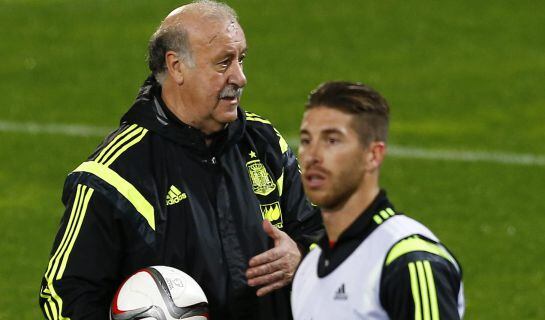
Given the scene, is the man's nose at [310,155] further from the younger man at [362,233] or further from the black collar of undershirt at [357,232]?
the black collar of undershirt at [357,232]

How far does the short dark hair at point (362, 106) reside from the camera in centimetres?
505

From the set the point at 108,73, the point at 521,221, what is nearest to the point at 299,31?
the point at 108,73

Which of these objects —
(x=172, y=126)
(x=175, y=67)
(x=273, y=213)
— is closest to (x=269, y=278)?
(x=273, y=213)

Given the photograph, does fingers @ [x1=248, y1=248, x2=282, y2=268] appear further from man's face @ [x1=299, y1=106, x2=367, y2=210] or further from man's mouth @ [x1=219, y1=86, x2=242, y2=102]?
man's face @ [x1=299, y1=106, x2=367, y2=210]

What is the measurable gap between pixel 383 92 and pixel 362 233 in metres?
11.2

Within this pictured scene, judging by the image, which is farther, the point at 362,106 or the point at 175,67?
the point at 175,67

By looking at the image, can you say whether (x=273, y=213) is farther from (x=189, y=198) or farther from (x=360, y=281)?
(x=360, y=281)

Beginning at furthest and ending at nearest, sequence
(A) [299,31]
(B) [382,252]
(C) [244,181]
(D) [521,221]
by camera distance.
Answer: (A) [299,31] < (D) [521,221] < (C) [244,181] < (B) [382,252]

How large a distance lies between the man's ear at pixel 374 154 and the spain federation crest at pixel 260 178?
6.09 ft

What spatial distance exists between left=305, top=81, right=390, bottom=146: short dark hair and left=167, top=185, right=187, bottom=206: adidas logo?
165 centimetres

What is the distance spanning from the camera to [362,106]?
199 inches

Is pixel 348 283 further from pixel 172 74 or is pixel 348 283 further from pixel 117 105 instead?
pixel 117 105

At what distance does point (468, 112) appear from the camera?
52.0ft

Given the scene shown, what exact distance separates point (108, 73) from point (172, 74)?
10587 millimetres
